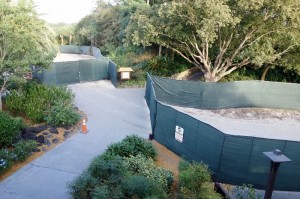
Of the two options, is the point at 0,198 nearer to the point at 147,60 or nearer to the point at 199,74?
the point at 147,60

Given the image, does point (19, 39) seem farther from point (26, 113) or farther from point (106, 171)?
point (106, 171)

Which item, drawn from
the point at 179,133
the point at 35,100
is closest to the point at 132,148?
the point at 179,133

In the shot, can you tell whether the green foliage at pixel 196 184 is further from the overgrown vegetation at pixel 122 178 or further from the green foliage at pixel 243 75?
the green foliage at pixel 243 75

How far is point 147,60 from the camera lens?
2225cm

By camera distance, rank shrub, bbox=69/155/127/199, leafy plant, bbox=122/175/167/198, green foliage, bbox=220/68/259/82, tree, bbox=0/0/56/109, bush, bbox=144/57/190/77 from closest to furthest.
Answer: shrub, bbox=69/155/127/199 < leafy plant, bbox=122/175/167/198 < tree, bbox=0/0/56/109 < green foliage, bbox=220/68/259/82 < bush, bbox=144/57/190/77

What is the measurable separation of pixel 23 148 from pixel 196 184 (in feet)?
18.0

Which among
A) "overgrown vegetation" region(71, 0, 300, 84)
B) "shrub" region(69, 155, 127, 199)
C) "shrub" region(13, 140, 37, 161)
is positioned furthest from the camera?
"overgrown vegetation" region(71, 0, 300, 84)

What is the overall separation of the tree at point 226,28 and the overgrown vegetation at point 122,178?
8.97m

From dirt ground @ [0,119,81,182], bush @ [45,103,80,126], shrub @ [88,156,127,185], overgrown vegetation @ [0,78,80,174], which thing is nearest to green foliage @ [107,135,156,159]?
shrub @ [88,156,127,185]

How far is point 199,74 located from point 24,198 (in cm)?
1901

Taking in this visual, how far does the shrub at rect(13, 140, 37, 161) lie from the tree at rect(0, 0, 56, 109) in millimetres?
3405

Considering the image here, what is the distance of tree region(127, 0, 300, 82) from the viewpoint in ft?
46.9

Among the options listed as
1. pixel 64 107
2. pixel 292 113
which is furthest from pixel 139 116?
pixel 292 113

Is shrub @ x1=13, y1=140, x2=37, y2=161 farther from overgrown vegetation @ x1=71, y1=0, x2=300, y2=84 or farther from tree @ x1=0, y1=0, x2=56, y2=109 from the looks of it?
overgrown vegetation @ x1=71, y1=0, x2=300, y2=84
